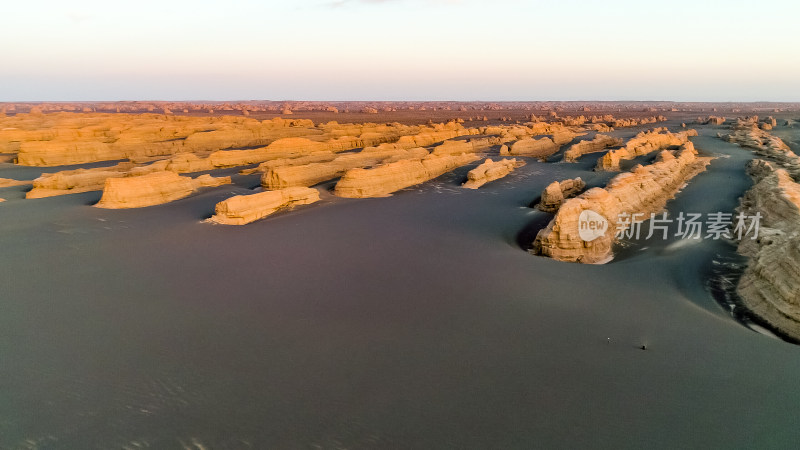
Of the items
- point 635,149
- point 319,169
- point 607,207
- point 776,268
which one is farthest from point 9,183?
point 635,149

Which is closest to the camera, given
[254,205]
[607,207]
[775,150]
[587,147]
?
[607,207]

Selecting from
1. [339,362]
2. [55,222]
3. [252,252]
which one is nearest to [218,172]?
[55,222]

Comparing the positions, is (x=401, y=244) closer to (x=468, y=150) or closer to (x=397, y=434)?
(x=397, y=434)

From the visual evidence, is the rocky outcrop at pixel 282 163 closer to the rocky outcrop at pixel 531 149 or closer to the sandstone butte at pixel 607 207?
the rocky outcrop at pixel 531 149

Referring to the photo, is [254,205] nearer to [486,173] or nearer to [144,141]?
[486,173]

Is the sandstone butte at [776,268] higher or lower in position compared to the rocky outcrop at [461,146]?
lower

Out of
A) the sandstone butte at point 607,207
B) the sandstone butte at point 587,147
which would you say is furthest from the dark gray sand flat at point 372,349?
the sandstone butte at point 587,147

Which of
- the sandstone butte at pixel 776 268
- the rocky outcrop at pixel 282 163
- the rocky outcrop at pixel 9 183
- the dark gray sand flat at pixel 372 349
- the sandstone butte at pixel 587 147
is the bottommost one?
the dark gray sand flat at pixel 372 349
